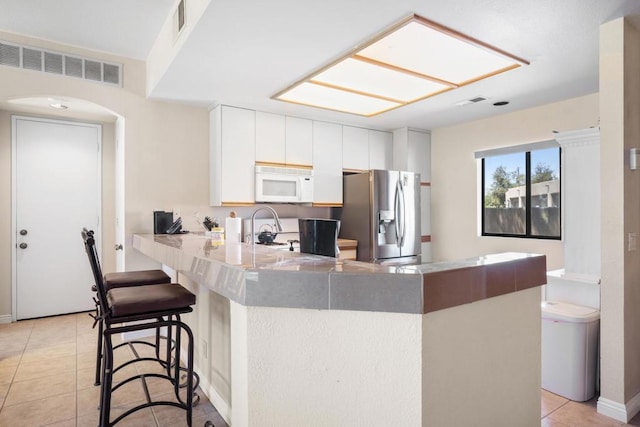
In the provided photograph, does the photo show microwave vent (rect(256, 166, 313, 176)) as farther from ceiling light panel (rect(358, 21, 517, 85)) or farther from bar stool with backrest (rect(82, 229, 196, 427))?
bar stool with backrest (rect(82, 229, 196, 427))

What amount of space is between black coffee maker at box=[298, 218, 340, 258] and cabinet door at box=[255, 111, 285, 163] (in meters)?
1.90

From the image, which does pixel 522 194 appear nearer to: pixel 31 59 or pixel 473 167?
pixel 473 167

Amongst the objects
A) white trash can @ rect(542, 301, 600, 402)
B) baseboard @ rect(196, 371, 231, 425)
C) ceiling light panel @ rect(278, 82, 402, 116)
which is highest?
ceiling light panel @ rect(278, 82, 402, 116)

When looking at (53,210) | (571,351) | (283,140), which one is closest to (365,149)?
(283,140)

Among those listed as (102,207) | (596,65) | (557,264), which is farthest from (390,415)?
(102,207)

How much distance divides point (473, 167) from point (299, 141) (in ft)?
7.29

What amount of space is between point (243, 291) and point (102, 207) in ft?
13.5

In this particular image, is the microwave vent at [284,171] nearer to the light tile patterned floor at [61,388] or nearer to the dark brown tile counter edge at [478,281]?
the light tile patterned floor at [61,388]

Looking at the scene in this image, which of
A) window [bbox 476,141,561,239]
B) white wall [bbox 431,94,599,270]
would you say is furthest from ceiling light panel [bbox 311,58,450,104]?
window [bbox 476,141,561,239]

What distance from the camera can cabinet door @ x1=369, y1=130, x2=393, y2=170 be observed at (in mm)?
4996

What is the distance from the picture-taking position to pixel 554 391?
254 centimetres

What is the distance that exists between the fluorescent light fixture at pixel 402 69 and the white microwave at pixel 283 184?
2.63 feet

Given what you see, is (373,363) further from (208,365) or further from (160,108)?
(160,108)

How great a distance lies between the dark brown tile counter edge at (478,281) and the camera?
1199 mm
